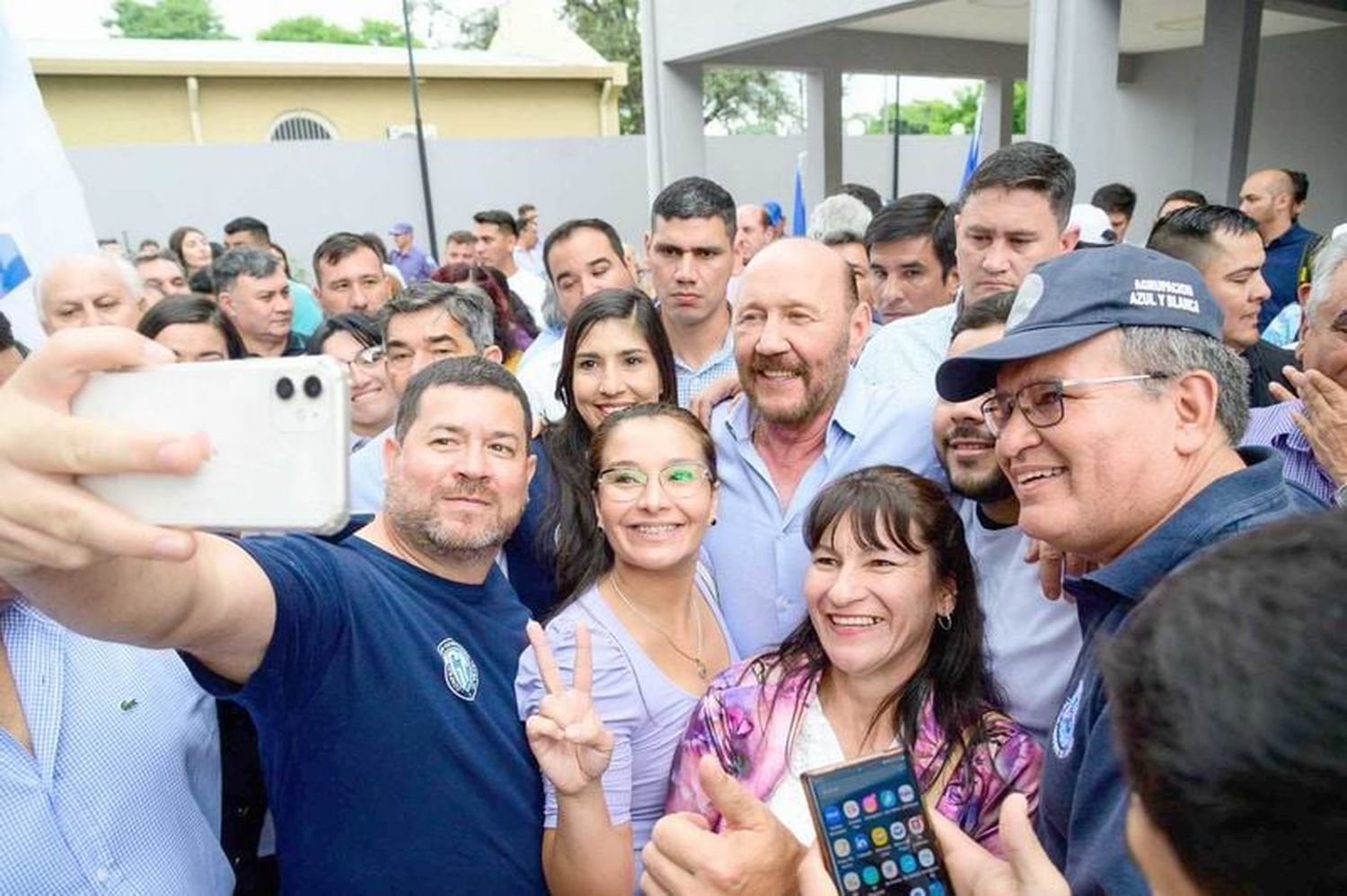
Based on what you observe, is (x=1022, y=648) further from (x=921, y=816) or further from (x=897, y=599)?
(x=921, y=816)

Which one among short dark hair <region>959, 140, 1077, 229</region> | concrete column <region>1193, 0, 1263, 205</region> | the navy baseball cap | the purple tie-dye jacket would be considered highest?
concrete column <region>1193, 0, 1263, 205</region>

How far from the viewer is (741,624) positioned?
2.52 metres

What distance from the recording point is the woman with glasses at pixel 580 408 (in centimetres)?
272

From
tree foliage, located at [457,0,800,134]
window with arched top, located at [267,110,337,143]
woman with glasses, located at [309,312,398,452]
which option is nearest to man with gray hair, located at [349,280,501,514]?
woman with glasses, located at [309,312,398,452]

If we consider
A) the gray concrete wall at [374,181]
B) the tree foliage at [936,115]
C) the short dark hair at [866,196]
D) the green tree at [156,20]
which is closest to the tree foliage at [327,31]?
the green tree at [156,20]

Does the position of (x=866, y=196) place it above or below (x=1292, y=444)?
above

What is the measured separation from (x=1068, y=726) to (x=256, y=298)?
198 inches

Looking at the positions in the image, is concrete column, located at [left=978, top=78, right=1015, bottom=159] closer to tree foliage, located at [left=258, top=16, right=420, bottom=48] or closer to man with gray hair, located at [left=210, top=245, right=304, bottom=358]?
man with gray hair, located at [left=210, top=245, right=304, bottom=358]

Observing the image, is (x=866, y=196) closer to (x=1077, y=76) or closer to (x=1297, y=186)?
(x=1077, y=76)

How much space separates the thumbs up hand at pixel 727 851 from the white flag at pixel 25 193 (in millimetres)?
4272

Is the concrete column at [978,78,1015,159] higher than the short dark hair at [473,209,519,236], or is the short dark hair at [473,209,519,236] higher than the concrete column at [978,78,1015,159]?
the concrete column at [978,78,1015,159]

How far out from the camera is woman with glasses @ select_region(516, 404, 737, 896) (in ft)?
5.72

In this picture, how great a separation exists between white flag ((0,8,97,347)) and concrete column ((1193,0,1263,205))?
8.51 m

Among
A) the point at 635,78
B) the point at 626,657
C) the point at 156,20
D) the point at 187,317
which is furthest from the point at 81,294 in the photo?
the point at 156,20
